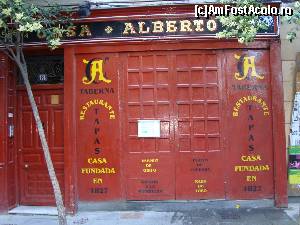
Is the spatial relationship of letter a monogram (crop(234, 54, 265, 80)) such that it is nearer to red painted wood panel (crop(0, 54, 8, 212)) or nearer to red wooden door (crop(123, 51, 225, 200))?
red wooden door (crop(123, 51, 225, 200))

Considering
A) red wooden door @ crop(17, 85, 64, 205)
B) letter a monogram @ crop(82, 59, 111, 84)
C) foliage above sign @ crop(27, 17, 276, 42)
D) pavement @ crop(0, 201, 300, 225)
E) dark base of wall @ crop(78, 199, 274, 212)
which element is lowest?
pavement @ crop(0, 201, 300, 225)

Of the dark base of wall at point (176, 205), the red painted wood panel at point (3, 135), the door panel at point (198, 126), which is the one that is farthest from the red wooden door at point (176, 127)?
the red painted wood panel at point (3, 135)

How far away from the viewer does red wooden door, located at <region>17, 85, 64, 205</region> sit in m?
9.49

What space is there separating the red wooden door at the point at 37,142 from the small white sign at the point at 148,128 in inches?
68.6

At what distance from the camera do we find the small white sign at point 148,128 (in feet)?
29.9

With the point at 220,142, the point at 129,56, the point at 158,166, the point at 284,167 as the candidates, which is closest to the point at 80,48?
the point at 129,56

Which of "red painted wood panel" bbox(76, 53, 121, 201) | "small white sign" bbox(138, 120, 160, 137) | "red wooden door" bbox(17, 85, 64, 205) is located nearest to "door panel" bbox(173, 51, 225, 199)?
"small white sign" bbox(138, 120, 160, 137)

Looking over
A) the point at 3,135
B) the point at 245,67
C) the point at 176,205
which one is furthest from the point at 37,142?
the point at 245,67

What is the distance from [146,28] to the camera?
29.5 ft

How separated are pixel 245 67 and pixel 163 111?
6.37 feet

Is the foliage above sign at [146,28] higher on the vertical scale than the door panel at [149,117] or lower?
higher

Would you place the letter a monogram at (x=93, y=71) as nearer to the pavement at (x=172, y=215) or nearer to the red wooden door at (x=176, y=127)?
the red wooden door at (x=176, y=127)

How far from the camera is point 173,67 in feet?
29.9

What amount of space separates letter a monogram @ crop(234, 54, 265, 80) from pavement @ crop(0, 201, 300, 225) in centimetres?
261
